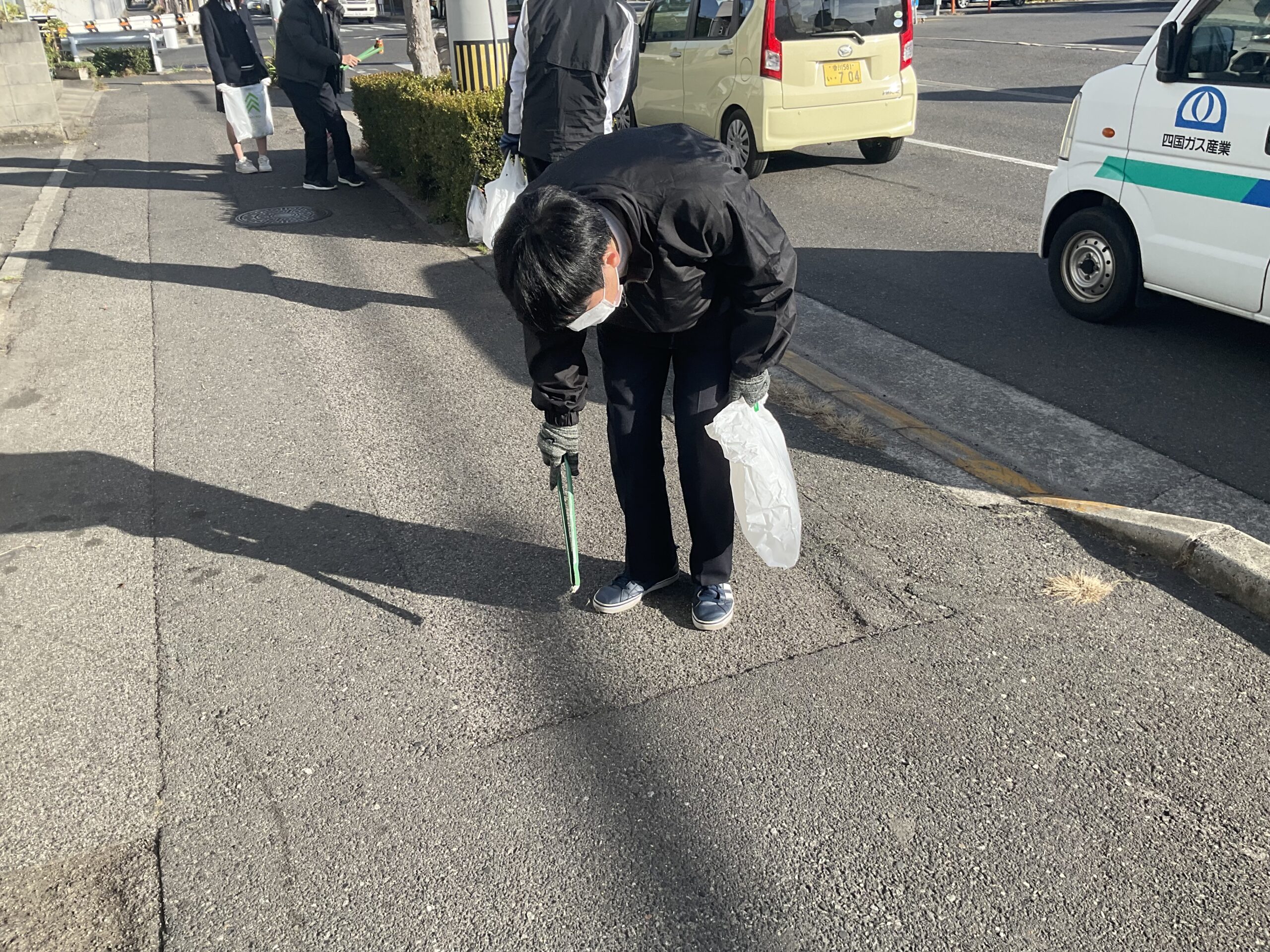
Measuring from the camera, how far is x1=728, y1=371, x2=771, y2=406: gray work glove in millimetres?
3014

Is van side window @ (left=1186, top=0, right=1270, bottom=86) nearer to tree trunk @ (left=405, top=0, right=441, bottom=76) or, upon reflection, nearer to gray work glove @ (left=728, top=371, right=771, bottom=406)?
gray work glove @ (left=728, top=371, right=771, bottom=406)

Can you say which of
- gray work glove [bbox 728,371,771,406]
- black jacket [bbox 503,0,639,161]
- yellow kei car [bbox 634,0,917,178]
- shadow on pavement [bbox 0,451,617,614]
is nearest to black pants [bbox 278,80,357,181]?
yellow kei car [bbox 634,0,917,178]

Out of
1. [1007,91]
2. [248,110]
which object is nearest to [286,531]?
[248,110]

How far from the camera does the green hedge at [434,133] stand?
7.59 meters

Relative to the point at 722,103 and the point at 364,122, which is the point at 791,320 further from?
the point at 364,122

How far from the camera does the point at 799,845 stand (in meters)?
2.54

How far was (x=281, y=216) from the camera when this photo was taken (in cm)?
906

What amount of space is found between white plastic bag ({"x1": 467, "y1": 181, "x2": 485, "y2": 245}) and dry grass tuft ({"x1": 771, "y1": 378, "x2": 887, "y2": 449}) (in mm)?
1797

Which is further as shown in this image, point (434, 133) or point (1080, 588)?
point (434, 133)

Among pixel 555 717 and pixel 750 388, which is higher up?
pixel 750 388

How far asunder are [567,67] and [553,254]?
11.6ft

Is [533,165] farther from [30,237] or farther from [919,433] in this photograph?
[30,237]

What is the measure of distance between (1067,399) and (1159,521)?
135 cm

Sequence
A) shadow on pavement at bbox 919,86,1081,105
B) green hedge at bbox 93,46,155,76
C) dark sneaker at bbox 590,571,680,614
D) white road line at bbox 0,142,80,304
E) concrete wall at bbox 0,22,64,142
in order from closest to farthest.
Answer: dark sneaker at bbox 590,571,680,614 → white road line at bbox 0,142,80,304 → concrete wall at bbox 0,22,64,142 → shadow on pavement at bbox 919,86,1081,105 → green hedge at bbox 93,46,155,76
